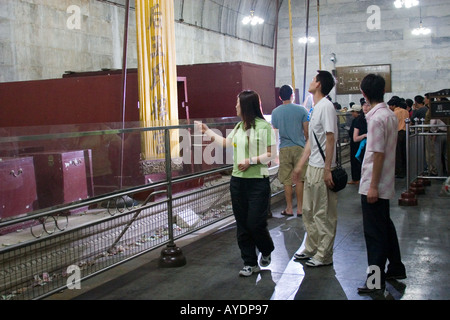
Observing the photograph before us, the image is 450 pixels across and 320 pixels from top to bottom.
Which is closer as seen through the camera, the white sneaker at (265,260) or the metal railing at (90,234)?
the metal railing at (90,234)

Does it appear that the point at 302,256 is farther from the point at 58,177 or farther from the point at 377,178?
the point at 58,177

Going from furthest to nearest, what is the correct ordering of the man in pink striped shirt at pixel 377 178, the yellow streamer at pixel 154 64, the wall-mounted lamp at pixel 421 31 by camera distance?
1. the wall-mounted lamp at pixel 421 31
2. the yellow streamer at pixel 154 64
3. the man in pink striped shirt at pixel 377 178

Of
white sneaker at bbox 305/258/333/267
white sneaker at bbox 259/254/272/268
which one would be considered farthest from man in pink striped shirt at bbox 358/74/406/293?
white sneaker at bbox 259/254/272/268

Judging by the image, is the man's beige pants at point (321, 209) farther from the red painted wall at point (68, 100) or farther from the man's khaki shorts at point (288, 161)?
the red painted wall at point (68, 100)

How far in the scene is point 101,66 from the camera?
39.7 ft

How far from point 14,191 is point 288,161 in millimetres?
3420

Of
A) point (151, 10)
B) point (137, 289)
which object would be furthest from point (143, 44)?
point (137, 289)

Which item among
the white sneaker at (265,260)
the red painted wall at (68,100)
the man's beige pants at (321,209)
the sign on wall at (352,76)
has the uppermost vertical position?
the sign on wall at (352,76)

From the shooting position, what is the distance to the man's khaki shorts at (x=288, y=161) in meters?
7.11

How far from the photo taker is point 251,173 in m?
4.70

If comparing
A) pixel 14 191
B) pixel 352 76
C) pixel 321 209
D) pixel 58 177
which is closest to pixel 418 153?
pixel 321 209

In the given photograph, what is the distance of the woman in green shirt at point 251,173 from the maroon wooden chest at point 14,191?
8.18ft

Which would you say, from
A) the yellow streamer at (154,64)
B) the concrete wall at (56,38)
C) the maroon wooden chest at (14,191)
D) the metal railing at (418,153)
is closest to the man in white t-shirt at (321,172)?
the yellow streamer at (154,64)
